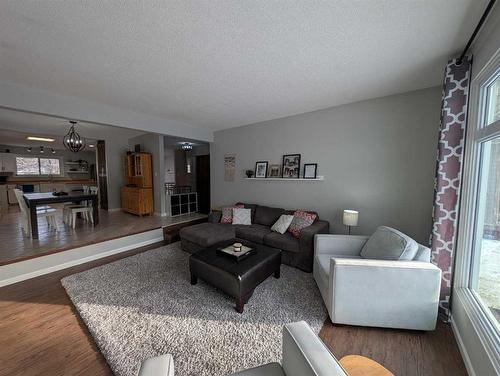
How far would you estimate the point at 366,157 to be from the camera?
10.2ft

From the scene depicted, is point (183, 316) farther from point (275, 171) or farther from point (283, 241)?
point (275, 171)

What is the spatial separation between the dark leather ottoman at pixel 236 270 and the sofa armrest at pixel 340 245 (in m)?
0.57

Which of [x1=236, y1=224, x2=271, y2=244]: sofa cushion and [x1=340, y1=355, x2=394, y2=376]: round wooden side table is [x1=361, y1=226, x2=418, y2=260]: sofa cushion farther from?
[x1=236, y1=224, x2=271, y2=244]: sofa cushion

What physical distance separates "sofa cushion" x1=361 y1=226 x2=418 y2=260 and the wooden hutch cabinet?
561 centimetres

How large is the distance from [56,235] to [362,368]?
508cm

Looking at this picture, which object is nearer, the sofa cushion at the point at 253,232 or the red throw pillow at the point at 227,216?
the sofa cushion at the point at 253,232

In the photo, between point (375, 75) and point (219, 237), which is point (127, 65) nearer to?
point (219, 237)

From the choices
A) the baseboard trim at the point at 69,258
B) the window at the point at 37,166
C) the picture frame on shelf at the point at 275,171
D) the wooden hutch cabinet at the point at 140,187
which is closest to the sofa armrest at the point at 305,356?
the picture frame on shelf at the point at 275,171

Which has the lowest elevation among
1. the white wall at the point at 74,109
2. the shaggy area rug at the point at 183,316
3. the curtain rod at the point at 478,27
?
the shaggy area rug at the point at 183,316

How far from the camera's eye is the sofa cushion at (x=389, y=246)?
1888mm

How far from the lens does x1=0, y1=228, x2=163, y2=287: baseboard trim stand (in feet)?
8.66

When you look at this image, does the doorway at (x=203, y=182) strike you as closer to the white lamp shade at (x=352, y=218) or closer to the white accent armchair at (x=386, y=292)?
the white lamp shade at (x=352, y=218)

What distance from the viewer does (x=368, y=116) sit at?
3053mm

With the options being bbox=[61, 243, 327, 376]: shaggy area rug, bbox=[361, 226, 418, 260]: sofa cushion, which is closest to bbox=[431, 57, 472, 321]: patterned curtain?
bbox=[361, 226, 418, 260]: sofa cushion
